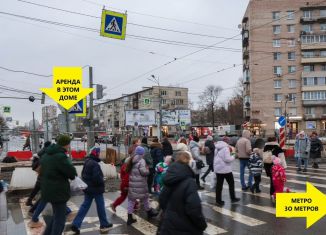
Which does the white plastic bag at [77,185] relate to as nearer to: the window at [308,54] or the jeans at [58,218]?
the jeans at [58,218]

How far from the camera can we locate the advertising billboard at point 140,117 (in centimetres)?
5900

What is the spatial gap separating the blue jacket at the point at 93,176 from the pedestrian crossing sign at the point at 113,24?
301 inches

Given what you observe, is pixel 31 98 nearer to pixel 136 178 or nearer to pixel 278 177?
pixel 136 178

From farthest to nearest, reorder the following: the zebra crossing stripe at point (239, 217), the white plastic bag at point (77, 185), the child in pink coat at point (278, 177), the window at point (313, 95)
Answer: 1. the window at point (313, 95)
2. the child in pink coat at point (278, 177)
3. the zebra crossing stripe at point (239, 217)
4. the white plastic bag at point (77, 185)

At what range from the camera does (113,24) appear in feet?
46.5

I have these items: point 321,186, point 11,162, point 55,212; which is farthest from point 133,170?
point 11,162

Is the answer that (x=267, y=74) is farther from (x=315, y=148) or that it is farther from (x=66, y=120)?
(x=66, y=120)

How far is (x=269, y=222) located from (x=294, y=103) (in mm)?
65063

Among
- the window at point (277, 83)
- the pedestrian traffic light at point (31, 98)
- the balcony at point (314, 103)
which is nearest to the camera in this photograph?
the pedestrian traffic light at point (31, 98)

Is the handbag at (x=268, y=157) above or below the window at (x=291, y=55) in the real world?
below

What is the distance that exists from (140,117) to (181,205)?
55388 mm

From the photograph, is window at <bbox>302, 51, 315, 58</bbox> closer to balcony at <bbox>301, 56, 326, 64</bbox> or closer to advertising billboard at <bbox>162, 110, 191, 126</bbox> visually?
balcony at <bbox>301, 56, 326, 64</bbox>

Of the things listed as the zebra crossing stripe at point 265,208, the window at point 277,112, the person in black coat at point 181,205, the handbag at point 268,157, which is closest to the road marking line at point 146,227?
the zebra crossing stripe at point 265,208

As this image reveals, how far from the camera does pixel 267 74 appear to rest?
69.1 meters
